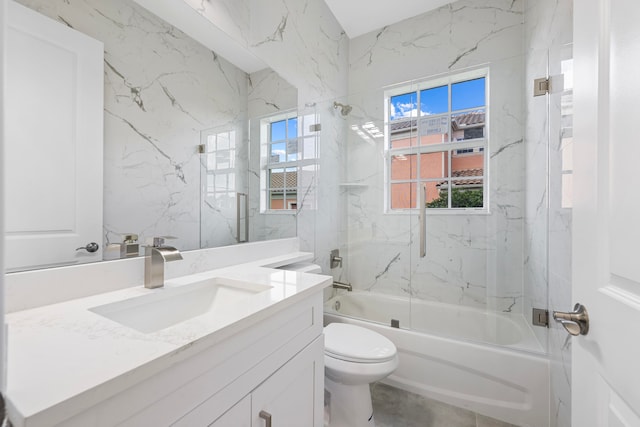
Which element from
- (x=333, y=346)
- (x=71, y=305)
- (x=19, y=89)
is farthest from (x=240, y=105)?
(x=333, y=346)

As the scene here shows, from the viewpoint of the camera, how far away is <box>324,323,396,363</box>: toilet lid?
134 centimetres

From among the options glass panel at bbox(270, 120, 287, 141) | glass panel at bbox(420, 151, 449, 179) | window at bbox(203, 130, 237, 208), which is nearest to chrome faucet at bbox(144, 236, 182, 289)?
window at bbox(203, 130, 237, 208)

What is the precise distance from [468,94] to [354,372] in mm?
2289

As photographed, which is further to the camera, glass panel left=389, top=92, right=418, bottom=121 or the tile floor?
glass panel left=389, top=92, right=418, bottom=121

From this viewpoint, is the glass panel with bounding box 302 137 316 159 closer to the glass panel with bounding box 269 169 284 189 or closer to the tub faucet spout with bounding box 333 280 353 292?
the glass panel with bounding box 269 169 284 189

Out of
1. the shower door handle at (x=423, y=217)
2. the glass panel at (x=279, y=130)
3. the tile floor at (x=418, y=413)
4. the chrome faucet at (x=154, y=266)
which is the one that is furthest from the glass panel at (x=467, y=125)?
the chrome faucet at (x=154, y=266)

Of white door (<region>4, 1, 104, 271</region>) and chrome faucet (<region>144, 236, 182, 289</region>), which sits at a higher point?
white door (<region>4, 1, 104, 271</region>)

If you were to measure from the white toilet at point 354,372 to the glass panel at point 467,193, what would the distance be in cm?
135

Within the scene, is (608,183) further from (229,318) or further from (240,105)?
(240,105)

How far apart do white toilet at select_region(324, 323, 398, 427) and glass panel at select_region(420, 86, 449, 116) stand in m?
1.94

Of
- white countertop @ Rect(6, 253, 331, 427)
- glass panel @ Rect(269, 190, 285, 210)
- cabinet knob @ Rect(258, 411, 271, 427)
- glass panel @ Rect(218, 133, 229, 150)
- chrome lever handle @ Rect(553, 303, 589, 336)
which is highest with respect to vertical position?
glass panel @ Rect(218, 133, 229, 150)

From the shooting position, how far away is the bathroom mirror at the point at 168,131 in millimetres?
899

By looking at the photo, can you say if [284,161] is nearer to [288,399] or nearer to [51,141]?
[51,141]

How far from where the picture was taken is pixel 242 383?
2.23 feet
